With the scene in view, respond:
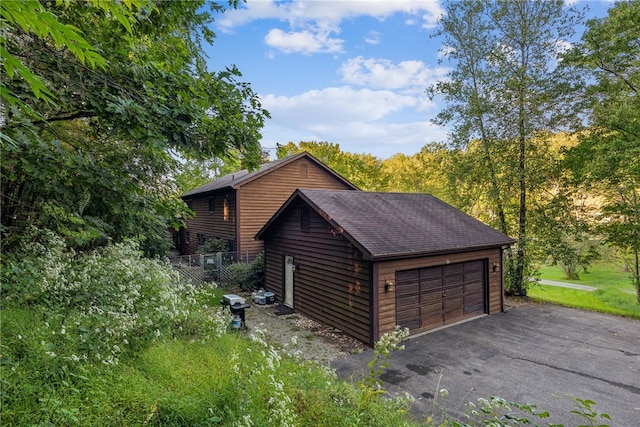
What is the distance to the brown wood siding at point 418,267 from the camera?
8.02m

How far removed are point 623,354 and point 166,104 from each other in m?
10.6

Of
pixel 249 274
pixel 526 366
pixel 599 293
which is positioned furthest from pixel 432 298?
pixel 599 293

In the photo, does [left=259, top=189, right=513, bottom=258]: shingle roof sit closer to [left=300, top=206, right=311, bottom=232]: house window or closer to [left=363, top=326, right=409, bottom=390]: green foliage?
[left=300, top=206, right=311, bottom=232]: house window

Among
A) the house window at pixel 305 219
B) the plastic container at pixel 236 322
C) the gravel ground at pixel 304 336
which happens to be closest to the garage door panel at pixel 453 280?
the gravel ground at pixel 304 336

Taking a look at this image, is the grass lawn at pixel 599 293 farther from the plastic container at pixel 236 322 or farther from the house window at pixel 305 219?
the plastic container at pixel 236 322

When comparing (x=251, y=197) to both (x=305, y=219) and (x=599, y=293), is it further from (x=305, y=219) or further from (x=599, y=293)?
(x=599, y=293)

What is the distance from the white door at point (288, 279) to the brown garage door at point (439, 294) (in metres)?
3.99

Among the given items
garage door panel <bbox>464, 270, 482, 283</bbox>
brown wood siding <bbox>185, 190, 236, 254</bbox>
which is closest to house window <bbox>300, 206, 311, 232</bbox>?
garage door panel <bbox>464, 270, 482, 283</bbox>

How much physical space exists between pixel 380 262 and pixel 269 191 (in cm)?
1051

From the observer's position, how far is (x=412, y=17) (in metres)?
10.5

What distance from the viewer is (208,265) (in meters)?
15.1

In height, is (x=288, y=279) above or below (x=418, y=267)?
below

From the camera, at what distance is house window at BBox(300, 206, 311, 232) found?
33.2ft

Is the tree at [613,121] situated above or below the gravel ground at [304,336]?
above
